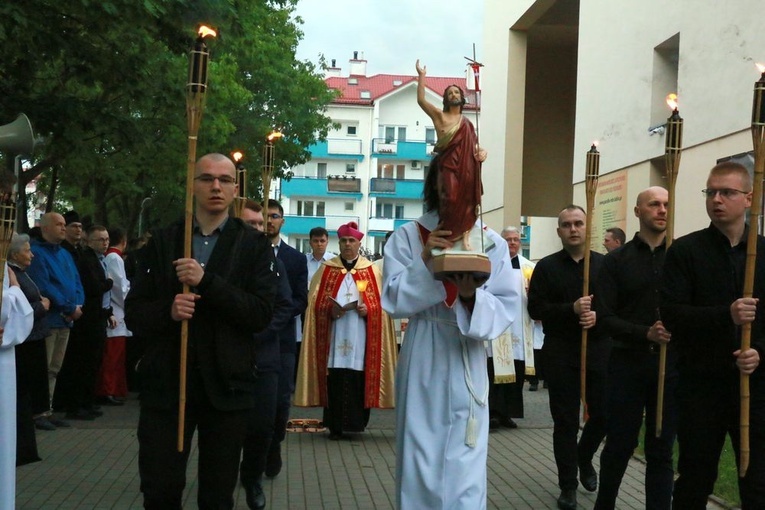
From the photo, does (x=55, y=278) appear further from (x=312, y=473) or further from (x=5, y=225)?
(x=5, y=225)

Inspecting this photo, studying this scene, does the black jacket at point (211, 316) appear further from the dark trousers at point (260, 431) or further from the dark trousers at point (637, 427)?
the dark trousers at point (637, 427)

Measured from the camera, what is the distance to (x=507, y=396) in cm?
1345

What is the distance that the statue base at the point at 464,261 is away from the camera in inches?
219

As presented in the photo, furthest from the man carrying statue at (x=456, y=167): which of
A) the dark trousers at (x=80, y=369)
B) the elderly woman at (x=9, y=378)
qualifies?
the dark trousers at (x=80, y=369)

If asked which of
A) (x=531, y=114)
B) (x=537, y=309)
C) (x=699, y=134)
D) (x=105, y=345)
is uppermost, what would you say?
(x=531, y=114)

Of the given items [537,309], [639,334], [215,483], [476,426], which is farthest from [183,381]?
[537,309]

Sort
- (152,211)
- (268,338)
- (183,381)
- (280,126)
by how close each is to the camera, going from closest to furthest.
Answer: (183,381)
(268,338)
(280,126)
(152,211)

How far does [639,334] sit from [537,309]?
5.84 ft

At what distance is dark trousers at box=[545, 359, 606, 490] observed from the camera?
28.9 feet

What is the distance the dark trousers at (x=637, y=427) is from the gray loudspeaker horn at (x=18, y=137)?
6.69m

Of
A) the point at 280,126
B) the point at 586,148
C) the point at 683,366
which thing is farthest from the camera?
the point at 280,126

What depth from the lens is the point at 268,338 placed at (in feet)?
27.3

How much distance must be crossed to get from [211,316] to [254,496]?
10.0 feet

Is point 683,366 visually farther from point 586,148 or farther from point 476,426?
point 586,148
